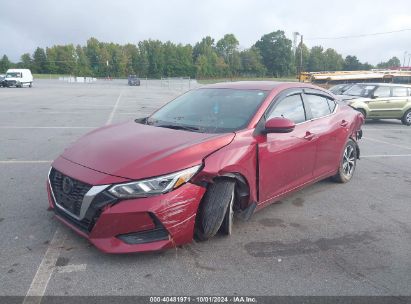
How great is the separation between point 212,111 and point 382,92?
11.7 meters

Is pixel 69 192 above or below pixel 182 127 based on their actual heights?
below

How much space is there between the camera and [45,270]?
2.89 m

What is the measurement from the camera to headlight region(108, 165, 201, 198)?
112 inches

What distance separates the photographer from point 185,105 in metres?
4.53

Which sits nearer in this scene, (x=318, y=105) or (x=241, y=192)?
(x=241, y=192)

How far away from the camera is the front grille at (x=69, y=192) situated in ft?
9.80

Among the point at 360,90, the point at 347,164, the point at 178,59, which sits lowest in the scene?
the point at 347,164

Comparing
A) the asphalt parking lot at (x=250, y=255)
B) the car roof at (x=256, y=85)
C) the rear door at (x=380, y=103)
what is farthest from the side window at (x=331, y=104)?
the rear door at (x=380, y=103)

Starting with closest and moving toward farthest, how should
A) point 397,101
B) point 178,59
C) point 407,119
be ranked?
point 397,101, point 407,119, point 178,59

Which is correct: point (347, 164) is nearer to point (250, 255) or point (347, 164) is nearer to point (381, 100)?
point (250, 255)

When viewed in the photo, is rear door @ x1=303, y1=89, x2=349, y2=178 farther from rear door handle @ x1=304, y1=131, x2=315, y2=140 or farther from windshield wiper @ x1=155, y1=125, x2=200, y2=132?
windshield wiper @ x1=155, y1=125, x2=200, y2=132

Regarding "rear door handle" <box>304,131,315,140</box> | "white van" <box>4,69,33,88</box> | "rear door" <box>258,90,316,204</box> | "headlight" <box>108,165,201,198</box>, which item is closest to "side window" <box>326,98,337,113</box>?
"rear door" <box>258,90,316,204</box>

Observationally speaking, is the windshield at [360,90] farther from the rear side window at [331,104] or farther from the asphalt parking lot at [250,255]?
the asphalt parking lot at [250,255]

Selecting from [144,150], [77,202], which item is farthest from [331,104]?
[77,202]
